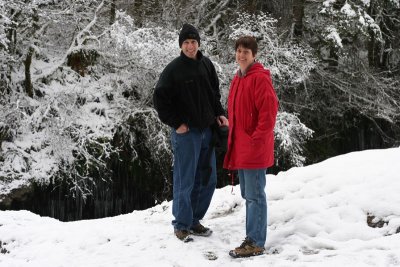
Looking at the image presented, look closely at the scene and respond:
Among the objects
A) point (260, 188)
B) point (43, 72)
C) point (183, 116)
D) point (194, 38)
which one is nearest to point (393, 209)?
point (260, 188)

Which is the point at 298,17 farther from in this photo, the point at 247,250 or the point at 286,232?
the point at 247,250

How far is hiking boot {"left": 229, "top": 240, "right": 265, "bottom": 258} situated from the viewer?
3.66 m

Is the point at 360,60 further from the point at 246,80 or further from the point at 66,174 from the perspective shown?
the point at 246,80

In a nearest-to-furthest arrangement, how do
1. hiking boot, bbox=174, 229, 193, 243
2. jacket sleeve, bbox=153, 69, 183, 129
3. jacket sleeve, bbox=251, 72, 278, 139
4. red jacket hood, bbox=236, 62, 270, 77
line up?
jacket sleeve, bbox=251, 72, 278, 139
red jacket hood, bbox=236, 62, 270, 77
jacket sleeve, bbox=153, 69, 183, 129
hiking boot, bbox=174, 229, 193, 243

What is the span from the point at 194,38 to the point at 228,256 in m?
1.76

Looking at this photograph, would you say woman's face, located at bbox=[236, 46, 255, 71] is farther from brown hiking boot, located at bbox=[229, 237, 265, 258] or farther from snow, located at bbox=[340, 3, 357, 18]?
snow, located at bbox=[340, 3, 357, 18]

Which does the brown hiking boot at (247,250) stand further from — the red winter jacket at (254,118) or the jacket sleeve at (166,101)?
the jacket sleeve at (166,101)

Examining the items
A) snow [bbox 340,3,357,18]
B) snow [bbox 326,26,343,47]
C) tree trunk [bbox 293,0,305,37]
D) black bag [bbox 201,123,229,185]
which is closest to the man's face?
black bag [bbox 201,123,229,185]

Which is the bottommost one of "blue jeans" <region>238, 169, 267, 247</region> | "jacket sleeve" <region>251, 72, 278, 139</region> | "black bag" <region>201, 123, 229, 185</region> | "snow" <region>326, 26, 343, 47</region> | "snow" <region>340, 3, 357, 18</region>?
"blue jeans" <region>238, 169, 267, 247</region>

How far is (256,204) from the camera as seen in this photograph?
3.70 m

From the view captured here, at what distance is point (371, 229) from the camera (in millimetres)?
3826

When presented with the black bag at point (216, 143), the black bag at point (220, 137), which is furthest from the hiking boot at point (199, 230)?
the black bag at point (220, 137)

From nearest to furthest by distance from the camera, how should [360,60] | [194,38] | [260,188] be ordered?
[260,188] → [194,38] → [360,60]

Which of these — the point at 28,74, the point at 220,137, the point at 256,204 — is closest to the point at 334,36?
the point at 28,74
